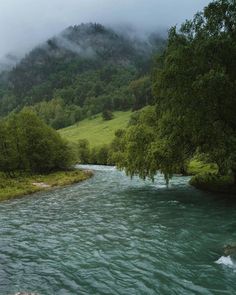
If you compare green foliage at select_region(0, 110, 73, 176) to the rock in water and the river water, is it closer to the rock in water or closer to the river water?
the river water

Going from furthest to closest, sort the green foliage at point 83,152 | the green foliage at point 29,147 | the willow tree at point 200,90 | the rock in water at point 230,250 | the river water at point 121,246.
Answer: the green foliage at point 83,152
the green foliage at point 29,147
the willow tree at point 200,90
the rock in water at point 230,250
the river water at point 121,246

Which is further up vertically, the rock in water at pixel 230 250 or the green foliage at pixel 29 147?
the green foliage at pixel 29 147

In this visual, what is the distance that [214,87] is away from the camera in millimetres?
38000

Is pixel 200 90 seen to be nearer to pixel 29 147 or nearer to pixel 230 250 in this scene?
pixel 230 250

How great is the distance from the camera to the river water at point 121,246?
19.3 metres

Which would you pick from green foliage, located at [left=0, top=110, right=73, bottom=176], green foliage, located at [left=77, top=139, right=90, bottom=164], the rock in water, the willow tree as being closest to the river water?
the rock in water

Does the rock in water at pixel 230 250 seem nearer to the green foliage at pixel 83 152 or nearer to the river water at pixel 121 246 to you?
the river water at pixel 121 246

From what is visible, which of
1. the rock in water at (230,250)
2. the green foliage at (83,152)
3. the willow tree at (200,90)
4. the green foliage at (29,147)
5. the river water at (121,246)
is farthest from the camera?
the green foliage at (83,152)

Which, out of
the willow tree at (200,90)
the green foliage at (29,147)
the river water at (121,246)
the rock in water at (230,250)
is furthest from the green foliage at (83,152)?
the rock in water at (230,250)

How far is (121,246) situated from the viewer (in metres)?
26.2

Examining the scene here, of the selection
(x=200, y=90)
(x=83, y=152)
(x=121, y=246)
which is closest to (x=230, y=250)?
(x=121, y=246)

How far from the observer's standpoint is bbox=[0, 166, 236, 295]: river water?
19.3 meters

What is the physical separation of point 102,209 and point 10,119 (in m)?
63.6

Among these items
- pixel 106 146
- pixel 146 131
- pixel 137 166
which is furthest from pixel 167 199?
pixel 106 146
